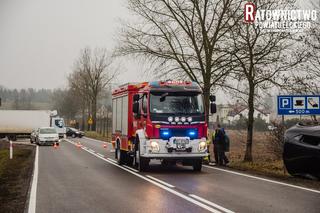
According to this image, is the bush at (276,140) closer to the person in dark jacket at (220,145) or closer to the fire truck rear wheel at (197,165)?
the person in dark jacket at (220,145)

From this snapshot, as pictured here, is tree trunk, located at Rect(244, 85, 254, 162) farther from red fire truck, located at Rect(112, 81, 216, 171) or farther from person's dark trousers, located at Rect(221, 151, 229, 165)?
red fire truck, located at Rect(112, 81, 216, 171)

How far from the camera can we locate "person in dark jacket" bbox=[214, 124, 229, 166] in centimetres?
1994

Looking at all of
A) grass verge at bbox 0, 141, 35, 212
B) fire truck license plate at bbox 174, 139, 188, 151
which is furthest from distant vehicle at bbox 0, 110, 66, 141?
fire truck license plate at bbox 174, 139, 188, 151

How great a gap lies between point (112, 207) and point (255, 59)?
45.8ft

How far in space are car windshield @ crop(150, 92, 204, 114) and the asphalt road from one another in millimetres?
2193

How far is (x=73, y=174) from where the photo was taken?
16.2 metres

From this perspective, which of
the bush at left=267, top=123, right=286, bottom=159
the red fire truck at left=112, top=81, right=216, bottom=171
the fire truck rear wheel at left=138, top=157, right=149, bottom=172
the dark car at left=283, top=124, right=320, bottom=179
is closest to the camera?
→ the dark car at left=283, top=124, right=320, bottom=179

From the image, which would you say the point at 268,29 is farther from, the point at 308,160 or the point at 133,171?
the point at 308,160

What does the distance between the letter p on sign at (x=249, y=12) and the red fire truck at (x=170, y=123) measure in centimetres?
488

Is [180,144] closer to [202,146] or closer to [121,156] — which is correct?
[202,146]

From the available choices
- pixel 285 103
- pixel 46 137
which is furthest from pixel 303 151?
pixel 46 137

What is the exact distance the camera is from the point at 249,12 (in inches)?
826

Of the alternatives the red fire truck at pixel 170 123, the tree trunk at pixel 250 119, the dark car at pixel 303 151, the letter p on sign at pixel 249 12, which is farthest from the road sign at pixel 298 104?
the letter p on sign at pixel 249 12

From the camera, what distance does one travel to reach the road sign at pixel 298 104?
1530 cm
